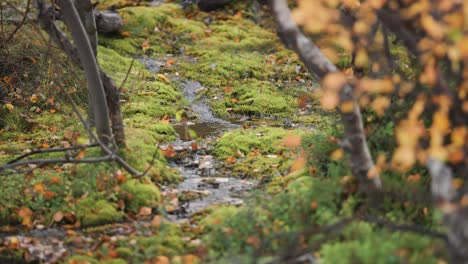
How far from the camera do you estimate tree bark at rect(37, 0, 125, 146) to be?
19.7 ft

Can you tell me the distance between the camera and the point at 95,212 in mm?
5637

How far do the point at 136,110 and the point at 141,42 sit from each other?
4187 mm

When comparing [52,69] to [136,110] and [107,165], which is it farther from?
[107,165]

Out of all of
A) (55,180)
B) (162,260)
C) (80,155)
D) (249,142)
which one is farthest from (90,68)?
(249,142)

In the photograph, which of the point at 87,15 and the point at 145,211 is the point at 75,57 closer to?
the point at 87,15

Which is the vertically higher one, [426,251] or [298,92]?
[298,92]

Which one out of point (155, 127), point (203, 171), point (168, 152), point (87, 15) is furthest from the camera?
point (155, 127)

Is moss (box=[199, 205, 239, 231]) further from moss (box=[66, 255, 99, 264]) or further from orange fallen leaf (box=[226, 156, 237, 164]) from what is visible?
orange fallen leaf (box=[226, 156, 237, 164])

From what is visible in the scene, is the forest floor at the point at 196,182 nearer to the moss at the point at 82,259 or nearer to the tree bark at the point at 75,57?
the moss at the point at 82,259

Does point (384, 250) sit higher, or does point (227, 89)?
point (227, 89)

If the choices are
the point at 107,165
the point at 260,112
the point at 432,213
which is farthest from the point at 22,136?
the point at 432,213

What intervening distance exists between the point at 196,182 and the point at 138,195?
0.97 m

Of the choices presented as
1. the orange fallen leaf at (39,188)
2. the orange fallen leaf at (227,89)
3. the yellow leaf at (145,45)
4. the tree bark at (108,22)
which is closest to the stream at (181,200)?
the orange fallen leaf at (39,188)

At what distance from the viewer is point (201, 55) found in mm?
12484
